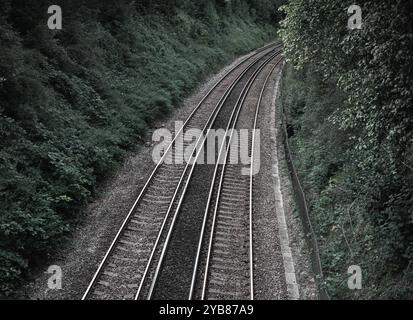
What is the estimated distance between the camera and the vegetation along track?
1073 centimetres

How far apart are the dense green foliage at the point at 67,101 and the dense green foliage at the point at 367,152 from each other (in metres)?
8.03

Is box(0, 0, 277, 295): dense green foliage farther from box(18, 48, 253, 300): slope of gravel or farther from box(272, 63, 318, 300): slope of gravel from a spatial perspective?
box(272, 63, 318, 300): slope of gravel

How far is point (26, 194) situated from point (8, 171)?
0.92 m

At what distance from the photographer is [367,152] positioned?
42.6 ft

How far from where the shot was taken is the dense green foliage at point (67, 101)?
1217 centimetres

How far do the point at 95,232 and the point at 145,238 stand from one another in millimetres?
1660

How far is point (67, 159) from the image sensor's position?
15.0 m

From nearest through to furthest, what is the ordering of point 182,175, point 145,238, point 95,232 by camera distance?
point 145,238 < point 95,232 < point 182,175

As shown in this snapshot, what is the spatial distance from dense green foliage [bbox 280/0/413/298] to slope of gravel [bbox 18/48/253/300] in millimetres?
6316

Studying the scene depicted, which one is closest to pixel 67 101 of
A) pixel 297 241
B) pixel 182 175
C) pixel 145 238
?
pixel 182 175

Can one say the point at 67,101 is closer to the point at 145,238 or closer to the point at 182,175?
the point at 182,175

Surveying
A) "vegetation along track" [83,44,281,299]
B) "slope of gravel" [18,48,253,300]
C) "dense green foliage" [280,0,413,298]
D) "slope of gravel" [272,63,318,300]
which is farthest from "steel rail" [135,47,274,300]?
"dense green foliage" [280,0,413,298]

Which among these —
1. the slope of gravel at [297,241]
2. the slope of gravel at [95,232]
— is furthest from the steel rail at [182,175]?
the slope of gravel at [297,241]

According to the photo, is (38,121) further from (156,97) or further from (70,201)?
(156,97)
